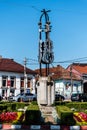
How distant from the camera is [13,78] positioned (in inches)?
2709

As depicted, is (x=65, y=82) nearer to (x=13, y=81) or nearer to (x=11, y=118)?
(x=13, y=81)

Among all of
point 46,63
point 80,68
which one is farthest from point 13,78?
point 46,63

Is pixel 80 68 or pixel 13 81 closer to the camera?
pixel 13 81

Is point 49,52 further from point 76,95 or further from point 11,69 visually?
point 11,69

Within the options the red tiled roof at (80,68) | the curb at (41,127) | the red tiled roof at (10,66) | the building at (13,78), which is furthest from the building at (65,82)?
the curb at (41,127)

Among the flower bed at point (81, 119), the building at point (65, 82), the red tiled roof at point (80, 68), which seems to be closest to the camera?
the flower bed at point (81, 119)

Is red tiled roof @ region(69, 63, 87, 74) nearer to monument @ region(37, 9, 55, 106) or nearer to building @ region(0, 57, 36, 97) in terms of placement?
building @ region(0, 57, 36, 97)

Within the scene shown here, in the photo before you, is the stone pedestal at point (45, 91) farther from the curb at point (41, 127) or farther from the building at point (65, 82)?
the building at point (65, 82)

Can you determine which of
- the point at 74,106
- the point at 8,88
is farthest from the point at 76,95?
the point at 74,106

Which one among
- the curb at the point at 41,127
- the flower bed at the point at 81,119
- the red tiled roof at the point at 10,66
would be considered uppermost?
the red tiled roof at the point at 10,66

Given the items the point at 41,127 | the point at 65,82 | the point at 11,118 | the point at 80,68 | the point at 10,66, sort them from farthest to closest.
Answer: the point at 80,68 → the point at 65,82 → the point at 10,66 → the point at 11,118 → the point at 41,127

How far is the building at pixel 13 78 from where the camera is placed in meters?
66.7

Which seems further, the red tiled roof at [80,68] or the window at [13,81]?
the red tiled roof at [80,68]

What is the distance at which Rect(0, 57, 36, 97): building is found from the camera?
2625 inches
